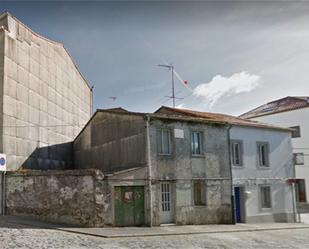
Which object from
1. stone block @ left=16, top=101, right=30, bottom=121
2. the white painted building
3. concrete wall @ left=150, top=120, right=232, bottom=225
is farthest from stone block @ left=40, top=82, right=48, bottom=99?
the white painted building

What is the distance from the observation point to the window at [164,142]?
725 inches

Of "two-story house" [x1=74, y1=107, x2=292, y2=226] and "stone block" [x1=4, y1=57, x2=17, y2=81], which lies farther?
"stone block" [x1=4, y1=57, x2=17, y2=81]

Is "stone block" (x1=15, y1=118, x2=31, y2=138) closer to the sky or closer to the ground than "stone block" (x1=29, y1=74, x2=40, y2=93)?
closer to the ground

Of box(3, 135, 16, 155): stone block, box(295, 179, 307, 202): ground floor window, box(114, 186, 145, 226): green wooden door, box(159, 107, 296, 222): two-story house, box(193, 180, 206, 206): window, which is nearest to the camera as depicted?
box(114, 186, 145, 226): green wooden door

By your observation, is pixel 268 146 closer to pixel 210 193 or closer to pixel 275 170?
pixel 275 170

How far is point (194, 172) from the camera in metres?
19.3

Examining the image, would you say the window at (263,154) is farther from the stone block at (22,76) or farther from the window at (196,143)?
the stone block at (22,76)

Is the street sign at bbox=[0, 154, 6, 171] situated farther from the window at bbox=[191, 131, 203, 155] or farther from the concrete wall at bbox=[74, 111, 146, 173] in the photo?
the window at bbox=[191, 131, 203, 155]

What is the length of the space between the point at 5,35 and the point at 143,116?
8.21 m

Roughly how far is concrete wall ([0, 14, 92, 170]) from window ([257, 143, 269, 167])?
12.5m

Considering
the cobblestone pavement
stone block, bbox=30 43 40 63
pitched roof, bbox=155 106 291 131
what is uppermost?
stone block, bbox=30 43 40 63

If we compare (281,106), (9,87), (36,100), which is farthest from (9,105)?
(281,106)

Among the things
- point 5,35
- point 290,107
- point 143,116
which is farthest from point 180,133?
point 290,107

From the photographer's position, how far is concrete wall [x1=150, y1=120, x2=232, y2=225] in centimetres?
1809
